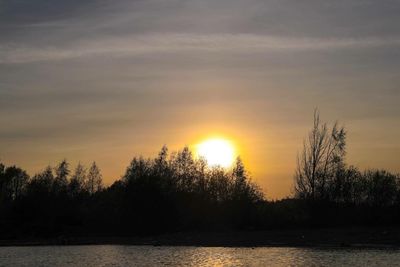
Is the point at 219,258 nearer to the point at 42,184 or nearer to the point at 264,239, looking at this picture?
the point at 264,239

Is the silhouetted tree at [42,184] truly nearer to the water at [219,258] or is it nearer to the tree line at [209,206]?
the tree line at [209,206]

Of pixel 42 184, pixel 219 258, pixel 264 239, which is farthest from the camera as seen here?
pixel 42 184

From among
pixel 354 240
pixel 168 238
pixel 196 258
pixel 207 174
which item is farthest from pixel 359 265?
pixel 207 174

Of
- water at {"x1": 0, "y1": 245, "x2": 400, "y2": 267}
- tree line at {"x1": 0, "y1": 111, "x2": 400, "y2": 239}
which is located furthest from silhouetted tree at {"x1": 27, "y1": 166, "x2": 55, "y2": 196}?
water at {"x1": 0, "y1": 245, "x2": 400, "y2": 267}

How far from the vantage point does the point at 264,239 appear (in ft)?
206

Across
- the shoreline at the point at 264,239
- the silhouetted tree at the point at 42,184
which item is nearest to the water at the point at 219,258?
the shoreline at the point at 264,239

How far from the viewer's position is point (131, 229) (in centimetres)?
7562

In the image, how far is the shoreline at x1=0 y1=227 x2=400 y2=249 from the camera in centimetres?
5709

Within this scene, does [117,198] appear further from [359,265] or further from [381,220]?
[359,265]

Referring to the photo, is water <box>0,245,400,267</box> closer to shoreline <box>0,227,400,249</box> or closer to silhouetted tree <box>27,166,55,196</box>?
shoreline <box>0,227,400,249</box>

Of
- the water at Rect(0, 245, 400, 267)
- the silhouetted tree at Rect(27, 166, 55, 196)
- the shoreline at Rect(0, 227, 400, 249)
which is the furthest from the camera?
the silhouetted tree at Rect(27, 166, 55, 196)

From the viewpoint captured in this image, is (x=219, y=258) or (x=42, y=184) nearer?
(x=219, y=258)

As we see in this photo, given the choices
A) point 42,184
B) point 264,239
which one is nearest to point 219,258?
point 264,239

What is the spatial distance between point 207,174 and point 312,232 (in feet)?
96.2
